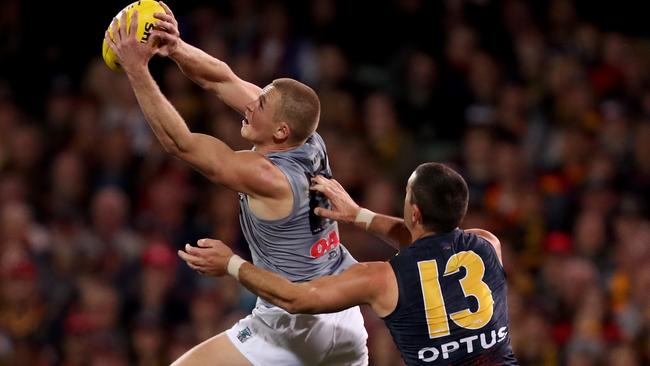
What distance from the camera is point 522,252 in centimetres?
1031

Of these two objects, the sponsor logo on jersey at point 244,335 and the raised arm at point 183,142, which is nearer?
the raised arm at point 183,142

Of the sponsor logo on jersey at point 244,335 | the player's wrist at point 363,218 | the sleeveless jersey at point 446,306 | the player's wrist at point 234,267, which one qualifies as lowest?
the sponsor logo on jersey at point 244,335

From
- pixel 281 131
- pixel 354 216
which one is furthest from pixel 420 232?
pixel 281 131

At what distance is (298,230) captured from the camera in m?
6.26

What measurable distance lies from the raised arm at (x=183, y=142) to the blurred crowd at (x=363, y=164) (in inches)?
141

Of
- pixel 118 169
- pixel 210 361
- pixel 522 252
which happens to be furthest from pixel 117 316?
pixel 210 361

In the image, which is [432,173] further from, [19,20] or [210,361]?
[19,20]

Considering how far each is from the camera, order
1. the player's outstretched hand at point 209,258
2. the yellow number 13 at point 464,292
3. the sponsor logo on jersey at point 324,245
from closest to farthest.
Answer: the player's outstretched hand at point 209,258, the yellow number 13 at point 464,292, the sponsor logo on jersey at point 324,245

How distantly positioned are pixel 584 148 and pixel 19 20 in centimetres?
625

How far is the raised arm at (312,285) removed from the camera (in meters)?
5.68

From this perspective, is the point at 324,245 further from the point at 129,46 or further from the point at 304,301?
the point at 129,46

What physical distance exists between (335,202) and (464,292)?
34.4 inches

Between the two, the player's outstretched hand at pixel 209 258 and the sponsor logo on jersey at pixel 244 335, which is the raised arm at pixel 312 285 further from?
the sponsor logo on jersey at pixel 244 335

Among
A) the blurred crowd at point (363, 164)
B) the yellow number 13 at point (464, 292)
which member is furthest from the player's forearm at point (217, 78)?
the blurred crowd at point (363, 164)
